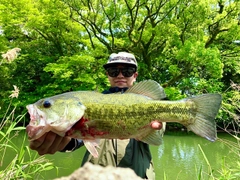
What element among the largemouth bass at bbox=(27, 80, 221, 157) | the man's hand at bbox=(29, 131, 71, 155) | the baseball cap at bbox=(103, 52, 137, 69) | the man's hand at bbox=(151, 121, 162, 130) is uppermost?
the baseball cap at bbox=(103, 52, 137, 69)

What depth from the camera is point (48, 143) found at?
6.91ft

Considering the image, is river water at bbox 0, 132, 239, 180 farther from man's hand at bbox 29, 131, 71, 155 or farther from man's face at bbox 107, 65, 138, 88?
man's hand at bbox 29, 131, 71, 155

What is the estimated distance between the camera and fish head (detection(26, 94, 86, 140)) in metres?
1.77

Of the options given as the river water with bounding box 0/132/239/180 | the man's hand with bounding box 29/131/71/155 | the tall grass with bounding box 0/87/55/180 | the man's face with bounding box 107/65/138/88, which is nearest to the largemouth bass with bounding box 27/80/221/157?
the man's hand with bounding box 29/131/71/155

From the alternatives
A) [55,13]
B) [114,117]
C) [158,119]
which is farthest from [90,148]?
[55,13]

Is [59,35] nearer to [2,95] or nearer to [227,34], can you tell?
[2,95]

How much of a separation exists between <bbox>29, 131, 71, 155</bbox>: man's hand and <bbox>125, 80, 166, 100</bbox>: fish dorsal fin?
0.63 m

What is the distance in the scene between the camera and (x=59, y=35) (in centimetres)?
1708

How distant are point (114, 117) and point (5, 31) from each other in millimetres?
16959

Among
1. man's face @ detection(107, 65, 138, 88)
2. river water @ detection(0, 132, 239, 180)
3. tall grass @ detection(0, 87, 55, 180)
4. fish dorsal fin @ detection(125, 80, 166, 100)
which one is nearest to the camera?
fish dorsal fin @ detection(125, 80, 166, 100)

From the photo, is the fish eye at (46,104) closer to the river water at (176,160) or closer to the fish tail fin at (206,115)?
the fish tail fin at (206,115)

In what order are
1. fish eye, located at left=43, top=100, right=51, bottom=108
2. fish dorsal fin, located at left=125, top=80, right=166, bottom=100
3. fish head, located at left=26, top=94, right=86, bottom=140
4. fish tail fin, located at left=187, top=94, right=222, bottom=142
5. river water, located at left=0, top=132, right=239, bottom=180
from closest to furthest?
fish head, located at left=26, top=94, right=86, bottom=140
fish eye, located at left=43, top=100, right=51, bottom=108
fish tail fin, located at left=187, top=94, right=222, bottom=142
fish dorsal fin, located at left=125, top=80, right=166, bottom=100
river water, located at left=0, top=132, right=239, bottom=180

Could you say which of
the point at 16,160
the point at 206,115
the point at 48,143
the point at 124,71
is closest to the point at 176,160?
the point at 124,71

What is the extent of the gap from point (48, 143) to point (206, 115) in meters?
1.17
